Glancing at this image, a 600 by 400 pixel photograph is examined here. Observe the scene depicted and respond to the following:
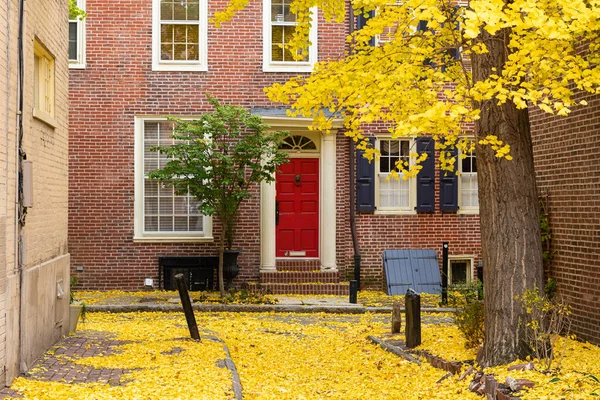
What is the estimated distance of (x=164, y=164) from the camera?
62.8ft

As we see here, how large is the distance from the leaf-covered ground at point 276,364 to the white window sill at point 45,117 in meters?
2.80

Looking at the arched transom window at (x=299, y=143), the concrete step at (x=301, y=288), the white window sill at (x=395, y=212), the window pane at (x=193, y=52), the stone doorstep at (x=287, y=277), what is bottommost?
the concrete step at (x=301, y=288)

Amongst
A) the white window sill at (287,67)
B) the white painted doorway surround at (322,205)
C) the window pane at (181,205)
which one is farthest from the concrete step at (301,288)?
the white window sill at (287,67)

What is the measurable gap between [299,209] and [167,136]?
10.6 ft

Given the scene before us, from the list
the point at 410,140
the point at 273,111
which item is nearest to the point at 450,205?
the point at 410,140

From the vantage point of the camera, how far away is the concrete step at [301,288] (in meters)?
18.8

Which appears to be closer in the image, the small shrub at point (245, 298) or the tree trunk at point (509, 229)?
the tree trunk at point (509, 229)

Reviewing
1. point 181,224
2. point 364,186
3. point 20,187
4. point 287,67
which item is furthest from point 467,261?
point 20,187

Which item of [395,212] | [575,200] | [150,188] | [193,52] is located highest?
[193,52]

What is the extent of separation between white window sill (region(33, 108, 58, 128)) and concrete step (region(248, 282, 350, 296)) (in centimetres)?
774

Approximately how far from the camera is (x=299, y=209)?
19.9 meters

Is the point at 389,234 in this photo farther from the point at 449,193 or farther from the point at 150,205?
the point at 150,205

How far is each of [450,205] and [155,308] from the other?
22.8 ft

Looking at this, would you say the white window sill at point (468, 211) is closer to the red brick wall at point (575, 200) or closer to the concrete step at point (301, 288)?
the concrete step at point (301, 288)
